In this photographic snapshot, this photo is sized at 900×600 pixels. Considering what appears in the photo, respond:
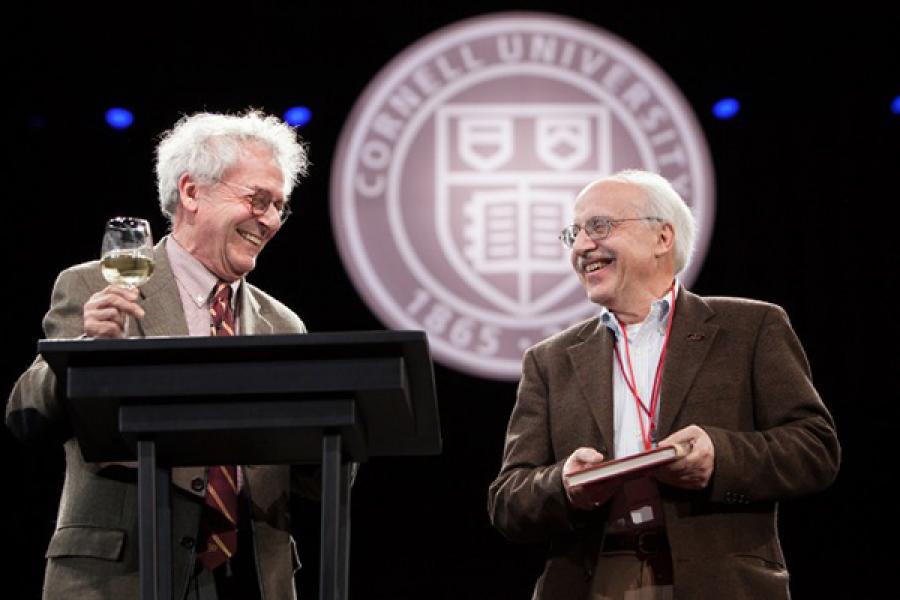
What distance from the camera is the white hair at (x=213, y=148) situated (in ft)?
9.59

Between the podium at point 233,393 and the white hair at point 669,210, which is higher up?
A: the white hair at point 669,210

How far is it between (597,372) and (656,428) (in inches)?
8.5

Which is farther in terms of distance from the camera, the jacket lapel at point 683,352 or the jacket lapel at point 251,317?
the jacket lapel at point 251,317

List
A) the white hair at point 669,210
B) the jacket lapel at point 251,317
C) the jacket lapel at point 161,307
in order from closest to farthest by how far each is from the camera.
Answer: the jacket lapel at point 161,307
the jacket lapel at point 251,317
the white hair at point 669,210

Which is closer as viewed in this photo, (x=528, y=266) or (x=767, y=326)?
(x=767, y=326)

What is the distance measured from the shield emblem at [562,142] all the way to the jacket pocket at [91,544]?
2.97 metres

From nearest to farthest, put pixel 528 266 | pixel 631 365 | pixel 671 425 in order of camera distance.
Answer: pixel 671 425
pixel 631 365
pixel 528 266

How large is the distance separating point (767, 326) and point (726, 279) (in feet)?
7.77

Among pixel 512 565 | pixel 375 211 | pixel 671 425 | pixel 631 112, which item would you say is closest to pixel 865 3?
pixel 631 112

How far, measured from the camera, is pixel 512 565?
196 inches

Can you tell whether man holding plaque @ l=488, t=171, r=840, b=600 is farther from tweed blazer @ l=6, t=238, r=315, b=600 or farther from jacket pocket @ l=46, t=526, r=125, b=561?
jacket pocket @ l=46, t=526, r=125, b=561

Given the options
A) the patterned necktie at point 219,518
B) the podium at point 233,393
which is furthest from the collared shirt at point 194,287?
the podium at point 233,393

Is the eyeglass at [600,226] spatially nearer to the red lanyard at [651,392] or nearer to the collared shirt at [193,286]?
the red lanyard at [651,392]

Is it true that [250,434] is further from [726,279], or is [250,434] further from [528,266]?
[726,279]
